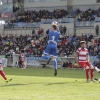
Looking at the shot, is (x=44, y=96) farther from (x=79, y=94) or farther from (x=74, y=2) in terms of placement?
(x=74, y=2)

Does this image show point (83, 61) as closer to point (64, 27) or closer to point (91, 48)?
point (91, 48)

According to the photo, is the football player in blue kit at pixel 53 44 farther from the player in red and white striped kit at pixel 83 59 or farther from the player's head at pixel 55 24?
the player in red and white striped kit at pixel 83 59

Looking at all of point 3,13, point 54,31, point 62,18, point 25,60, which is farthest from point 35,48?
point 54,31

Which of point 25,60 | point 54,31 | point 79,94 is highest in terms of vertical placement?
point 54,31

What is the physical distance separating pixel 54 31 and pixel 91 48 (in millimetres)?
26643

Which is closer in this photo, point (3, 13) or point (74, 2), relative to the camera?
point (74, 2)

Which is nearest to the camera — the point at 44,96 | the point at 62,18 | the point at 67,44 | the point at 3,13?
the point at 44,96

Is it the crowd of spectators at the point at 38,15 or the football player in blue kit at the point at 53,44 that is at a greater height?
the crowd of spectators at the point at 38,15

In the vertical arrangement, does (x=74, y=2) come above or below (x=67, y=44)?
above

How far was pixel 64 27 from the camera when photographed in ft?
170

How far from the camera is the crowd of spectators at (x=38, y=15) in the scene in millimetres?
57366

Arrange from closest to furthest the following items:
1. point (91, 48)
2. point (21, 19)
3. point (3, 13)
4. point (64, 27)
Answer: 1. point (91, 48)
2. point (64, 27)
3. point (21, 19)
4. point (3, 13)

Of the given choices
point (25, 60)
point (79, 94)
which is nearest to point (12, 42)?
point (25, 60)

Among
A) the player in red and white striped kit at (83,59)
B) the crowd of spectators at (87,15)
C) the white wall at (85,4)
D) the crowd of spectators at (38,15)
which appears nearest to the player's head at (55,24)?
the player in red and white striped kit at (83,59)
